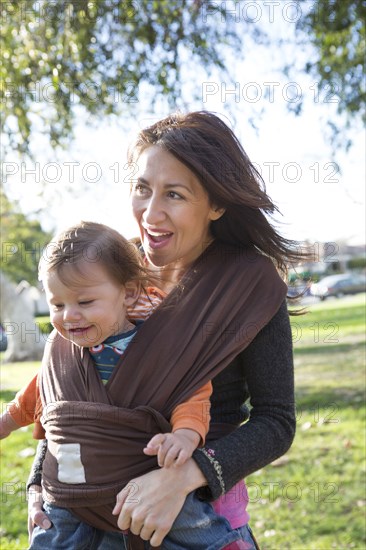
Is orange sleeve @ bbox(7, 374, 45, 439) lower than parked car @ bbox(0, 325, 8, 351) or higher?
higher

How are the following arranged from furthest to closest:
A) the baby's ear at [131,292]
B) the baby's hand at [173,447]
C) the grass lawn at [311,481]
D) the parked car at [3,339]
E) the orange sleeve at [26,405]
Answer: the parked car at [3,339] < the grass lawn at [311,481] < the orange sleeve at [26,405] < the baby's ear at [131,292] < the baby's hand at [173,447]

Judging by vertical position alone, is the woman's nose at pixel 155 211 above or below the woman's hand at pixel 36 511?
above

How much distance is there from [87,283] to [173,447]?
1.51 feet

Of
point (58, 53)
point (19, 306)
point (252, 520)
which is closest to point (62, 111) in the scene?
point (58, 53)

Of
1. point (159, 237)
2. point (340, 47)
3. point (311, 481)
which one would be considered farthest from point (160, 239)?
point (340, 47)

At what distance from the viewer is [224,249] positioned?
2172mm

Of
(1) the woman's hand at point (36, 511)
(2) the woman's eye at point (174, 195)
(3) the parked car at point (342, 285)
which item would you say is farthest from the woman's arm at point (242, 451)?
(3) the parked car at point (342, 285)

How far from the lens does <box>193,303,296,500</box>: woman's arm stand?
188cm

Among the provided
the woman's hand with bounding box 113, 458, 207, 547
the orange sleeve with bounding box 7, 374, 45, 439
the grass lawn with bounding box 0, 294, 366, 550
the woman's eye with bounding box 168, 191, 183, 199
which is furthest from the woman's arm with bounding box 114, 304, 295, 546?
the grass lawn with bounding box 0, 294, 366, 550

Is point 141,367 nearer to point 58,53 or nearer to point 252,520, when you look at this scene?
point 252,520

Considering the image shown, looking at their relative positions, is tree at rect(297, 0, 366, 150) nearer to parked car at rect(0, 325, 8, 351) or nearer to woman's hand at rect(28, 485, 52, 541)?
woman's hand at rect(28, 485, 52, 541)

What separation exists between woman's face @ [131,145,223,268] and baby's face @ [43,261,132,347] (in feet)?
0.67

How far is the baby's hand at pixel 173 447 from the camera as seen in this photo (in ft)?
5.61

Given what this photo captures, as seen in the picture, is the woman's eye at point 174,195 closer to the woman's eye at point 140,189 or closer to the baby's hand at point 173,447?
the woman's eye at point 140,189
